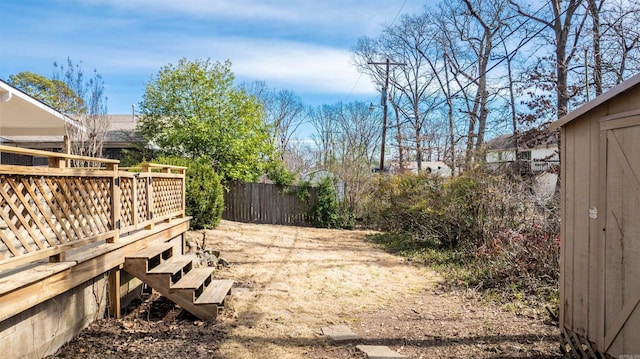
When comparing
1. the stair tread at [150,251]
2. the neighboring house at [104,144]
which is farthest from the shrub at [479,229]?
the neighboring house at [104,144]

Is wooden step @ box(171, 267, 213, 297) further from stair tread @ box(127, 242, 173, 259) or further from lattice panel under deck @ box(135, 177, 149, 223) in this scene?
lattice panel under deck @ box(135, 177, 149, 223)

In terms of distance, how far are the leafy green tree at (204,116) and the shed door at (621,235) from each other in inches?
451

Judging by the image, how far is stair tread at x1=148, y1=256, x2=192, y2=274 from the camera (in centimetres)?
432

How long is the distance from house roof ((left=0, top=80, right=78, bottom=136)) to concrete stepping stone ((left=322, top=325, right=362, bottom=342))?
21.4ft

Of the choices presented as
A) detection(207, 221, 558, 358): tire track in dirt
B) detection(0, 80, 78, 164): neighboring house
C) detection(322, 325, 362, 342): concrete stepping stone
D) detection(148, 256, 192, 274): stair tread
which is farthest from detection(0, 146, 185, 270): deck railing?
detection(0, 80, 78, 164): neighboring house

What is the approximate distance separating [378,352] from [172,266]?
2657mm

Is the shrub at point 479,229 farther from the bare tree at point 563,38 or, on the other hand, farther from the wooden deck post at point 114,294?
the wooden deck post at point 114,294

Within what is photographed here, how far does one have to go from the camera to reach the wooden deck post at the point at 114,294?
422 centimetres

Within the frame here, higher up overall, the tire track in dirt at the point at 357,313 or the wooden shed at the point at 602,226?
the wooden shed at the point at 602,226

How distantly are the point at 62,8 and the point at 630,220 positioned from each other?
11.9 m

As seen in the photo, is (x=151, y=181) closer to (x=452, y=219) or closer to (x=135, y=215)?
(x=135, y=215)

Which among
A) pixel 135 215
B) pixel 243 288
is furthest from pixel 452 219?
pixel 135 215

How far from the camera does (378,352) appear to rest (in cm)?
354

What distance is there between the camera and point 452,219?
8.62 metres
